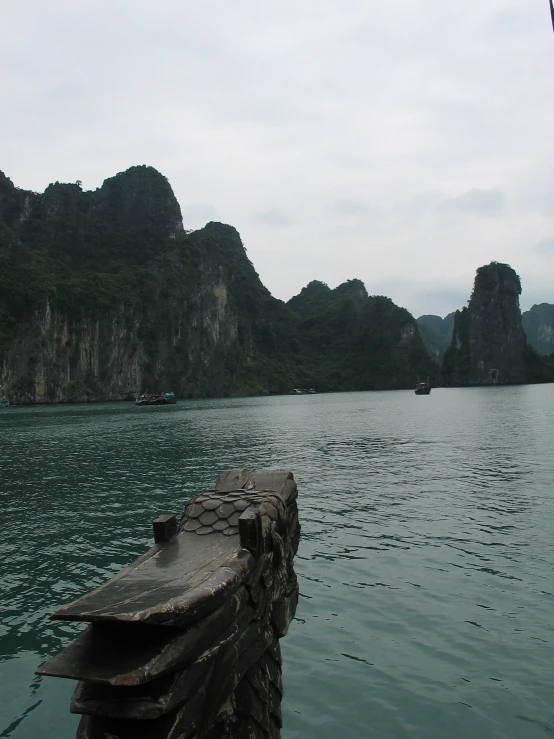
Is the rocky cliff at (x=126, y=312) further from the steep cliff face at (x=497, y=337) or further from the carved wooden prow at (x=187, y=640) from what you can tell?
the carved wooden prow at (x=187, y=640)

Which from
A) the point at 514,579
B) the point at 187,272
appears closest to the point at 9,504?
the point at 514,579

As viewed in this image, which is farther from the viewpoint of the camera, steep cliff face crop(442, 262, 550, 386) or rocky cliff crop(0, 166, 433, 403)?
steep cliff face crop(442, 262, 550, 386)

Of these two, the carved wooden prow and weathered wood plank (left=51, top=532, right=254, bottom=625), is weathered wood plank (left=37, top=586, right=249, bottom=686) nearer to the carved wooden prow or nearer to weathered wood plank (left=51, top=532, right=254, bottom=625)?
the carved wooden prow

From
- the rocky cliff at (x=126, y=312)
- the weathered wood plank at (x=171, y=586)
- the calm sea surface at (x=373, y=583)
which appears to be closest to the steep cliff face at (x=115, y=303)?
the rocky cliff at (x=126, y=312)

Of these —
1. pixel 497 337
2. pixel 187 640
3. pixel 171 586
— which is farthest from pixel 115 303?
pixel 187 640

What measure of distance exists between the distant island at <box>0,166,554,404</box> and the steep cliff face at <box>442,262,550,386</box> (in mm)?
312

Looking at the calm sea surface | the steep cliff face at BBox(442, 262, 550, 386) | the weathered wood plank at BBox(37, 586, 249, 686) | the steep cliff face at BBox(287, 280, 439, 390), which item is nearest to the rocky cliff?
the steep cliff face at BBox(287, 280, 439, 390)

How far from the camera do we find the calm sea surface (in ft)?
17.9

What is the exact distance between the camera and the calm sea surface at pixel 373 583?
5.44 meters

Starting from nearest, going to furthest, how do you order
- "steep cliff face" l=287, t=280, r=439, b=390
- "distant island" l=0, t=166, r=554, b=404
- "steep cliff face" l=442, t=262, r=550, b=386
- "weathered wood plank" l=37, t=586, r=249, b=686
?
"weathered wood plank" l=37, t=586, r=249, b=686, "distant island" l=0, t=166, r=554, b=404, "steep cliff face" l=442, t=262, r=550, b=386, "steep cliff face" l=287, t=280, r=439, b=390

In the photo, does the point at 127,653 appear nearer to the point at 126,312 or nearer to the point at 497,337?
the point at 126,312

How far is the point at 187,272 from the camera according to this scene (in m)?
135

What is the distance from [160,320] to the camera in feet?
420

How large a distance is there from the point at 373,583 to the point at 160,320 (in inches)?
4878
